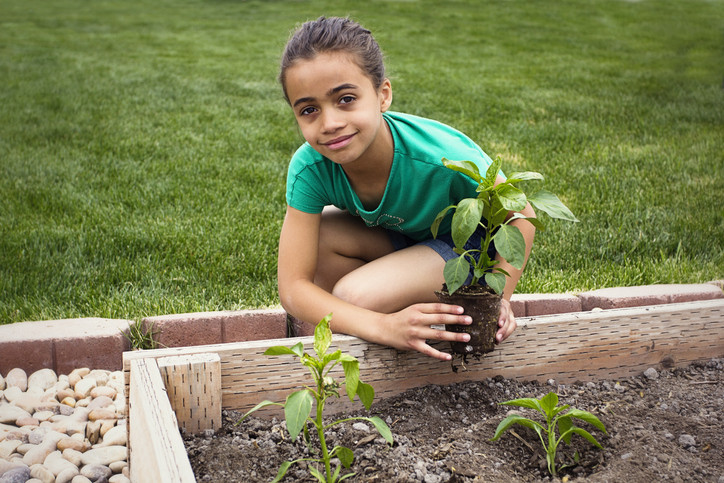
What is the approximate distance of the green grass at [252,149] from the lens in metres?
3.20

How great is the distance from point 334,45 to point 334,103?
6.7 inches

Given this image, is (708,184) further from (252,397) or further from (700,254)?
(252,397)

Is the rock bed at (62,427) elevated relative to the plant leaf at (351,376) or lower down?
lower down

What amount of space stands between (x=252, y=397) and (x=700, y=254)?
8.06 feet

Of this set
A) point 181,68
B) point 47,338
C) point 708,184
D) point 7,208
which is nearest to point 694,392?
point 47,338

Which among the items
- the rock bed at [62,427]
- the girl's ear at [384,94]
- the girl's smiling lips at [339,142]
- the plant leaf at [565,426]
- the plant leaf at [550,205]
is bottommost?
the rock bed at [62,427]

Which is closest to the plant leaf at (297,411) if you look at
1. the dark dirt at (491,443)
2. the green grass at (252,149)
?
the dark dirt at (491,443)

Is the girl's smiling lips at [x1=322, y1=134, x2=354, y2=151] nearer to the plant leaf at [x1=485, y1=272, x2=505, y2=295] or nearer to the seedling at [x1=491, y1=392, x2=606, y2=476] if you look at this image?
the plant leaf at [x1=485, y1=272, x2=505, y2=295]

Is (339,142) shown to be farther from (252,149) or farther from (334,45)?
(252,149)

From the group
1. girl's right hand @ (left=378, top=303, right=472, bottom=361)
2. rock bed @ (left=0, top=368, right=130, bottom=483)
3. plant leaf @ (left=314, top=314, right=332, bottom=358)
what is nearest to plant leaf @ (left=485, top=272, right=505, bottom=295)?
girl's right hand @ (left=378, top=303, right=472, bottom=361)

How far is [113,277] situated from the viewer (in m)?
3.14

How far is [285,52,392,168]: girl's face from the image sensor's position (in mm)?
2023

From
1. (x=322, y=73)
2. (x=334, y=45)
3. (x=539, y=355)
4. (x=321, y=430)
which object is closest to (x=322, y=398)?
(x=321, y=430)

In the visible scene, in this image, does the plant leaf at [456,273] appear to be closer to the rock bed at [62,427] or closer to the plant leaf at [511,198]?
the plant leaf at [511,198]
